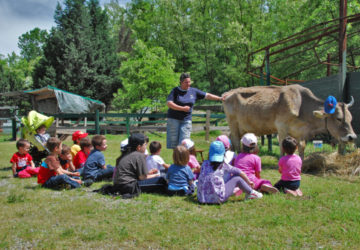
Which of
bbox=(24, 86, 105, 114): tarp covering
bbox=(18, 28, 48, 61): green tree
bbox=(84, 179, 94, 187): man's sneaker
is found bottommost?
bbox=(84, 179, 94, 187): man's sneaker

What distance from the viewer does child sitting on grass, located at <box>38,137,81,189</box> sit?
19.1 feet

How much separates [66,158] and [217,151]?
12.1ft

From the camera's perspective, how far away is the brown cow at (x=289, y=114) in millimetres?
7070

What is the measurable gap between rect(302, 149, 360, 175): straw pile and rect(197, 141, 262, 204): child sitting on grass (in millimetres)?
2917

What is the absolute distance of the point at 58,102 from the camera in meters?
18.0

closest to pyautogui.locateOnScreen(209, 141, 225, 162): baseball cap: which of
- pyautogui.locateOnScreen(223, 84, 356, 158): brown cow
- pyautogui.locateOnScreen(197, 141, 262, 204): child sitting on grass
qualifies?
pyautogui.locateOnScreen(197, 141, 262, 204): child sitting on grass

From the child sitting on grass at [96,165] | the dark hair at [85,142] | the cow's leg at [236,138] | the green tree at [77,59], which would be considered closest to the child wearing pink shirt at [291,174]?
the child sitting on grass at [96,165]

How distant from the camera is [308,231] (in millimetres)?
3508

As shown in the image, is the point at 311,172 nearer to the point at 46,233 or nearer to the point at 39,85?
the point at 46,233

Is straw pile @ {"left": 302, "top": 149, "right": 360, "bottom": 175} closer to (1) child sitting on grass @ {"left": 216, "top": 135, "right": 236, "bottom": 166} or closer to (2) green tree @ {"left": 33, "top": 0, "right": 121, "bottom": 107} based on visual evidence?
(1) child sitting on grass @ {"left": 216, "top": 135, "right": 236, "bottom": 166}

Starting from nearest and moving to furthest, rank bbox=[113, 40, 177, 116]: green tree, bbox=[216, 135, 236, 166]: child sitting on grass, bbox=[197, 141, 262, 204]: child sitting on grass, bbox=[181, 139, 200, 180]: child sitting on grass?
bbox=[197, 141, 262, 204]: child sitting on grass
bbox=[216, 135, 236, 166]: child sitting on grass
bbox=[181, 139, 200, 180]: child sitting on grass
bbox=[113, 40, 177, 116]: green tree

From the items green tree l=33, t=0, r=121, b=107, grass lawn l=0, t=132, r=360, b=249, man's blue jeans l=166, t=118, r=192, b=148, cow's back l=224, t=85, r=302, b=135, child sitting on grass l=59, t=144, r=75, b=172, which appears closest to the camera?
grass lawn l=0, t=132, r=360, b=249

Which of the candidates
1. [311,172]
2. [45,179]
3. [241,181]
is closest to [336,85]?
[311,172]

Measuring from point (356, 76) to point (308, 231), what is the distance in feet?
20.0
